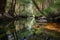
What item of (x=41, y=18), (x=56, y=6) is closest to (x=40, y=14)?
(x=41, y=18)

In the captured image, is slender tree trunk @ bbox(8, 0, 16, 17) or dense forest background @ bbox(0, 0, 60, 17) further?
slender tree trunk @ bbox(8, 0, 16, 17)

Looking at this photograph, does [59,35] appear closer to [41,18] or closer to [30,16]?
[41,18]

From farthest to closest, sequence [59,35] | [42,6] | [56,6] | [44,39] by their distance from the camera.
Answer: [42,6]
[56,6]
[59,35]
[44,39]

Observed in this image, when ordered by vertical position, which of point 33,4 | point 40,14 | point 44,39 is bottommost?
point 44,39

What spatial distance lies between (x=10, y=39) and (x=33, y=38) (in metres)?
1.07

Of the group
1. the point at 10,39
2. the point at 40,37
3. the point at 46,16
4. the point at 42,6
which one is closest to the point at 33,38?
the point at 40,37

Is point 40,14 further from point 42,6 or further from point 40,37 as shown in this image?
point 40,37

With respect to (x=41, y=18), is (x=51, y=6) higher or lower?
higher

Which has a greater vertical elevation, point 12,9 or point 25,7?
point 25,7

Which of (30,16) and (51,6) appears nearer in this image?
(51,6)

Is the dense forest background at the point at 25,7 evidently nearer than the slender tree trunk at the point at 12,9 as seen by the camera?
Yes

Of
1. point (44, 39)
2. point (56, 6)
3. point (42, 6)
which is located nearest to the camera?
point (44, 39)

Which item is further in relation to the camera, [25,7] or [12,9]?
[25,7]

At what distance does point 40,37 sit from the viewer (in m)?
6.91
